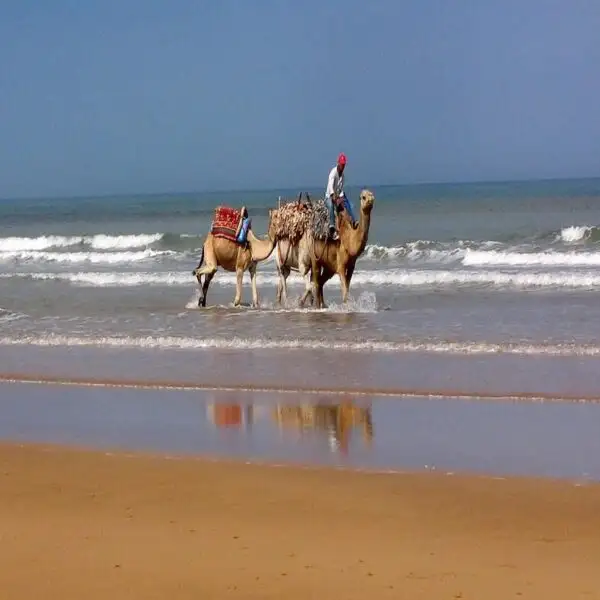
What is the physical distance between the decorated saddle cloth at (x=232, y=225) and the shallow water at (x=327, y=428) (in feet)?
23.1

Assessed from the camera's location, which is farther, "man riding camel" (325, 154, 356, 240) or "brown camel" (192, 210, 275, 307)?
→ "brown camel" (192, 210, 275, 307)

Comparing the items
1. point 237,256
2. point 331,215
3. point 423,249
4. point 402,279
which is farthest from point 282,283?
point 423,249

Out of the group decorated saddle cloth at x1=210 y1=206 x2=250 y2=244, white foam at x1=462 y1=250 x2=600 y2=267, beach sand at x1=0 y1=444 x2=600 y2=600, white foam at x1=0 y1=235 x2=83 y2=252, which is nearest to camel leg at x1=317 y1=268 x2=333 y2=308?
decorated saddle cloth at x1=210 y1=206 x2=250 y2=244

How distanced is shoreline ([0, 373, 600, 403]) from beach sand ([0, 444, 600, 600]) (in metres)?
2.88

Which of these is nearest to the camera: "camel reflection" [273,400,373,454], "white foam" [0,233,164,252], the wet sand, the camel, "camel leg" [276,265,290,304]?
"camel reflection" [273,400,373,454]

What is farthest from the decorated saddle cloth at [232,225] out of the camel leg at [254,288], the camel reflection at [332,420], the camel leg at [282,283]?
the camel reflection at [332,420]

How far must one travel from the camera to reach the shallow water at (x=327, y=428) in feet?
24.1

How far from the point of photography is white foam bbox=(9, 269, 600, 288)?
2119cm

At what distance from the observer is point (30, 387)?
11.0 metres

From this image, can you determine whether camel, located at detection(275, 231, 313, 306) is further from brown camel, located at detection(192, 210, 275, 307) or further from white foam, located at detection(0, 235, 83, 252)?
white foam, located at detection(0, 235, 83, 252)

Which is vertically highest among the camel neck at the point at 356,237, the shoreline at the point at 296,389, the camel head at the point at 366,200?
the camel head at the point at 366,200

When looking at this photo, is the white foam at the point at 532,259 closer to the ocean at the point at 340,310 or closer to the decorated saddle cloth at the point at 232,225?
the ocean at the point at 340,310

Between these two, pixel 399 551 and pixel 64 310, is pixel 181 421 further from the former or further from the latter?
pixel 64 310

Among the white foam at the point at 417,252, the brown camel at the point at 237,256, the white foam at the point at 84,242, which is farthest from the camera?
the white foam at the point at 84,242
